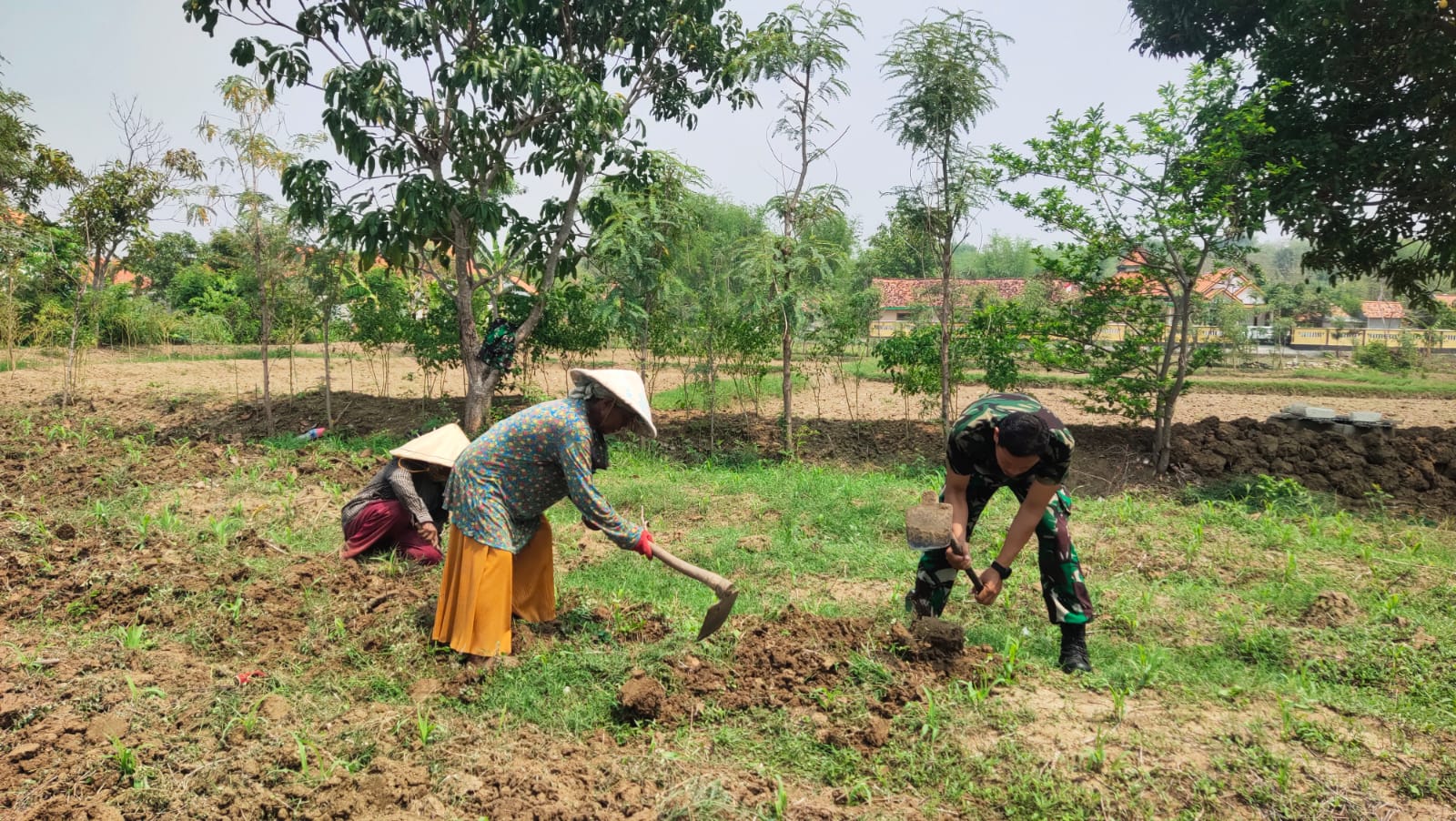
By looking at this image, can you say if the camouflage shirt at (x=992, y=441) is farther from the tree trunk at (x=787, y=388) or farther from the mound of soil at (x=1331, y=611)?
the tree trunk at (x=787, y=388)

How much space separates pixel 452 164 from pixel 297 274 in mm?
2601

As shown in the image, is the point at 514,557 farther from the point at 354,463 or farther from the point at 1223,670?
the point at 354,463

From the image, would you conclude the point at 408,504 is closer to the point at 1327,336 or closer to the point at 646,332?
the point at 646,332

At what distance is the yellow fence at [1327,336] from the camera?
9.84m

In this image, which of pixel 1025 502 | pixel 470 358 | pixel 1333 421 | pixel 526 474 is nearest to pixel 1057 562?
pixel 1025 502

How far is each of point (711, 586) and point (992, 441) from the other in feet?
4.37

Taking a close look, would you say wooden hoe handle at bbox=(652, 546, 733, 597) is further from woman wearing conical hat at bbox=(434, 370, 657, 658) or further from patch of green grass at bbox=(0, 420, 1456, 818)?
patch of green grass at bbox=(0, 420, 1456, 818)

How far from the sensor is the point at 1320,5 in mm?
8492

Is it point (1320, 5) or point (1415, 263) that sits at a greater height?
point (1320, 5)

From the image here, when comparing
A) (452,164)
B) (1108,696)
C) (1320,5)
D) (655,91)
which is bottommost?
(1108,696)

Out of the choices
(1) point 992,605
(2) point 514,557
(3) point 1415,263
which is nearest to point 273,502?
(2) point 514,557

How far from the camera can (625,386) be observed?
3.49 meters

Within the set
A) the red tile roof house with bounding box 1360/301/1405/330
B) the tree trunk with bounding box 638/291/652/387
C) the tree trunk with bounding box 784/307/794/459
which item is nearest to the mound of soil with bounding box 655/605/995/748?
the tree trunk with bounding box 784/307/794/459

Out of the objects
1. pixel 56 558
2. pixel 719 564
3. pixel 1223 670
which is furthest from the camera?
pixel 719 564
